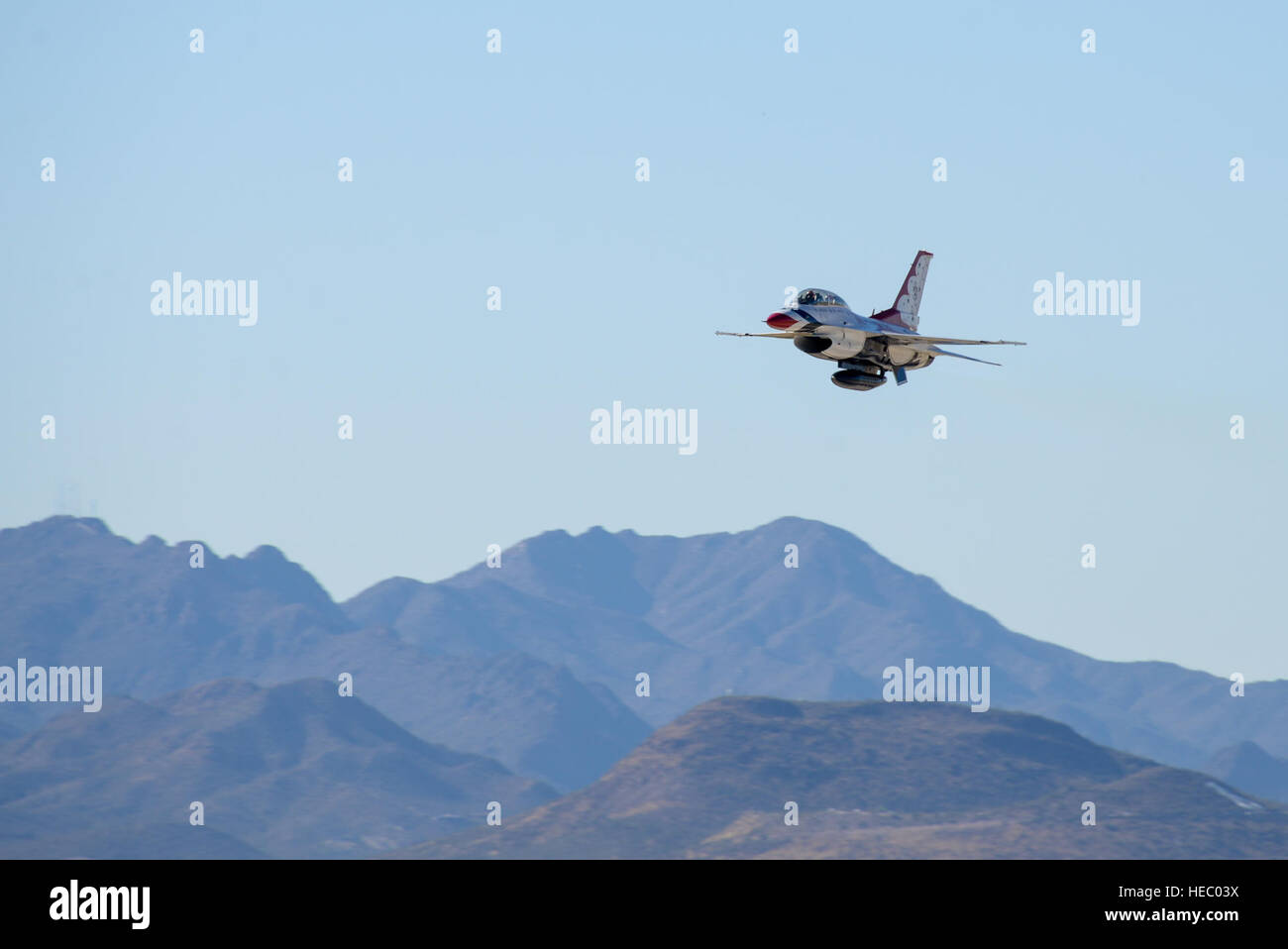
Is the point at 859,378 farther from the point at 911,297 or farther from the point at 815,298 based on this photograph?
the point at 911,297

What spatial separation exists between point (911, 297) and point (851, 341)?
1606 centimetres

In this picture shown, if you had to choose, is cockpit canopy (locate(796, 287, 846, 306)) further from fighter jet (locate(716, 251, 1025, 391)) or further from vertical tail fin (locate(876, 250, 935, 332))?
vertical tail fin (locate(876, 250, 935, 332))

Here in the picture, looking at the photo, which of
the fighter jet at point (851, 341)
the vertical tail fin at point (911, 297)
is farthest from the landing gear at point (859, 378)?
the vertical tail fin at point (911, 297)

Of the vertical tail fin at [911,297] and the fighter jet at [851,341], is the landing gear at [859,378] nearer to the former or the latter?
the fighter jet at [851,341]

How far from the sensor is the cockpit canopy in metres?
106

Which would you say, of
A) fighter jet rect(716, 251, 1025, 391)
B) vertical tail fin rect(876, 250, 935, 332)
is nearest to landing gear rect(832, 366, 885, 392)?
fighter jet rect(716, 251, 1025, 391)

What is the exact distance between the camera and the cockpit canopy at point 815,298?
106 m

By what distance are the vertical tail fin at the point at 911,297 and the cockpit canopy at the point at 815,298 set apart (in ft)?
33.2
